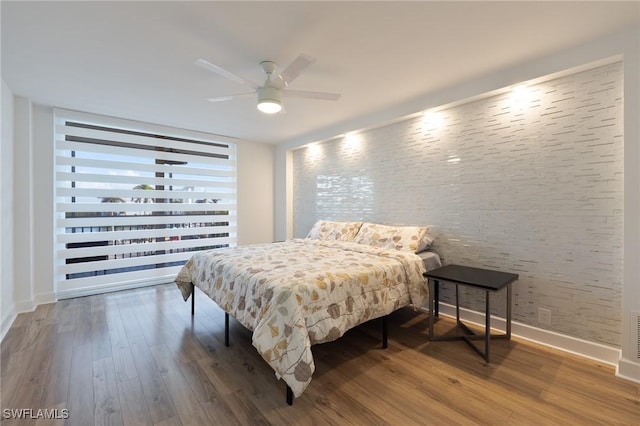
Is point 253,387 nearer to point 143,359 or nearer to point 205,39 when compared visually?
point 143,359

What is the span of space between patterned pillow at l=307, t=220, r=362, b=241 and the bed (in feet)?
1.15

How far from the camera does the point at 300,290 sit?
180 centimetres

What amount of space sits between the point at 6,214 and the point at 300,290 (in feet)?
11.0

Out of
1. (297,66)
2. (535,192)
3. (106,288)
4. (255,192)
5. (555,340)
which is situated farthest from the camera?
(255,192)

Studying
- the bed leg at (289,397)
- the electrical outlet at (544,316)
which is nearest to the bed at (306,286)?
the bed leg at (289,397)

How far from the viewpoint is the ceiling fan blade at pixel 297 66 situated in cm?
182

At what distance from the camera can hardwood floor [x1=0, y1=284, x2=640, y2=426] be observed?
5.15 ft

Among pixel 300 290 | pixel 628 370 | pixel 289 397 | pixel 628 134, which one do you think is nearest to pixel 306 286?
pixel 300 290

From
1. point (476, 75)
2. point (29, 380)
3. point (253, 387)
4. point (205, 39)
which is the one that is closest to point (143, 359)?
point (29, 380)

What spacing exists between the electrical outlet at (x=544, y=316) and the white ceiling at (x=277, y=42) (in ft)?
7.14

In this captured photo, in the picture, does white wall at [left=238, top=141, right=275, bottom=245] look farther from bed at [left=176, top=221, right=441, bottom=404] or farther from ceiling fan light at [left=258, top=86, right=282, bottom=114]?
ceiling fan light at [left=258, top=86, right=282, bottom=114]

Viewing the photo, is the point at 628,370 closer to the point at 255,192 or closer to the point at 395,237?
the point at 395,237

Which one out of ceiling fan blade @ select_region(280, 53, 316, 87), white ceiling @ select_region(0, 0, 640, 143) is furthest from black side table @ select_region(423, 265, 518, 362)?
ceiling fan blade @ select_region(280, 53, 316, 87)

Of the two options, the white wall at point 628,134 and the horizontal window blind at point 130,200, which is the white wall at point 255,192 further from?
the white wall at point 628,134
